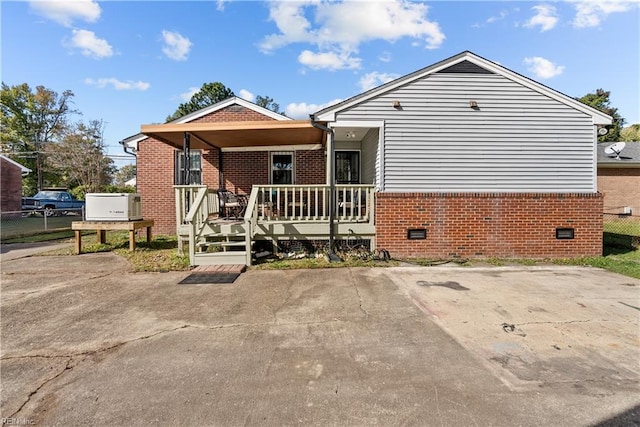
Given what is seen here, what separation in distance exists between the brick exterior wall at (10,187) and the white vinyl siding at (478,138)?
2778 cm

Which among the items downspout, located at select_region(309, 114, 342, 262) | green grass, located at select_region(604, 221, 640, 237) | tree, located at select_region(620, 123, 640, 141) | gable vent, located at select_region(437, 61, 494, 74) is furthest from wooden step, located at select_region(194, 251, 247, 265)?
tree, located at select_region(620, 123, 640, 141)

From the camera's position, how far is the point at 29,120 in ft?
117

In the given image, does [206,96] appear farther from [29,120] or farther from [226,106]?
[226,106]

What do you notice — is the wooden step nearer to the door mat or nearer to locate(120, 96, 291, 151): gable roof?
the door mat

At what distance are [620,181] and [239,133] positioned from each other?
63.7ft

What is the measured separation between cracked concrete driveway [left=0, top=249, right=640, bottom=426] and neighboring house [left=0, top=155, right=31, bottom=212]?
24956 millimetres

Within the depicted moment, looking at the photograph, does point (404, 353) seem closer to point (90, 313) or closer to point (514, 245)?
point (90, 313)

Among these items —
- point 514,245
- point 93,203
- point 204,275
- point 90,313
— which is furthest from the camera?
point 93,203

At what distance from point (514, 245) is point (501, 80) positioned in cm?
377

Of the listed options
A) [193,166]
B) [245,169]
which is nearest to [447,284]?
[245,169]

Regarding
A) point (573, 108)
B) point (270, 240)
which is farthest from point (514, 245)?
point (270, 240)

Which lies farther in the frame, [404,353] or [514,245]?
[514,245]

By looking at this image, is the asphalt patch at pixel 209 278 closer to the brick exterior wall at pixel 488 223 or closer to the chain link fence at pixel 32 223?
the brick exterior wall at pixel 488 223

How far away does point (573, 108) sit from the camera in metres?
7.28
